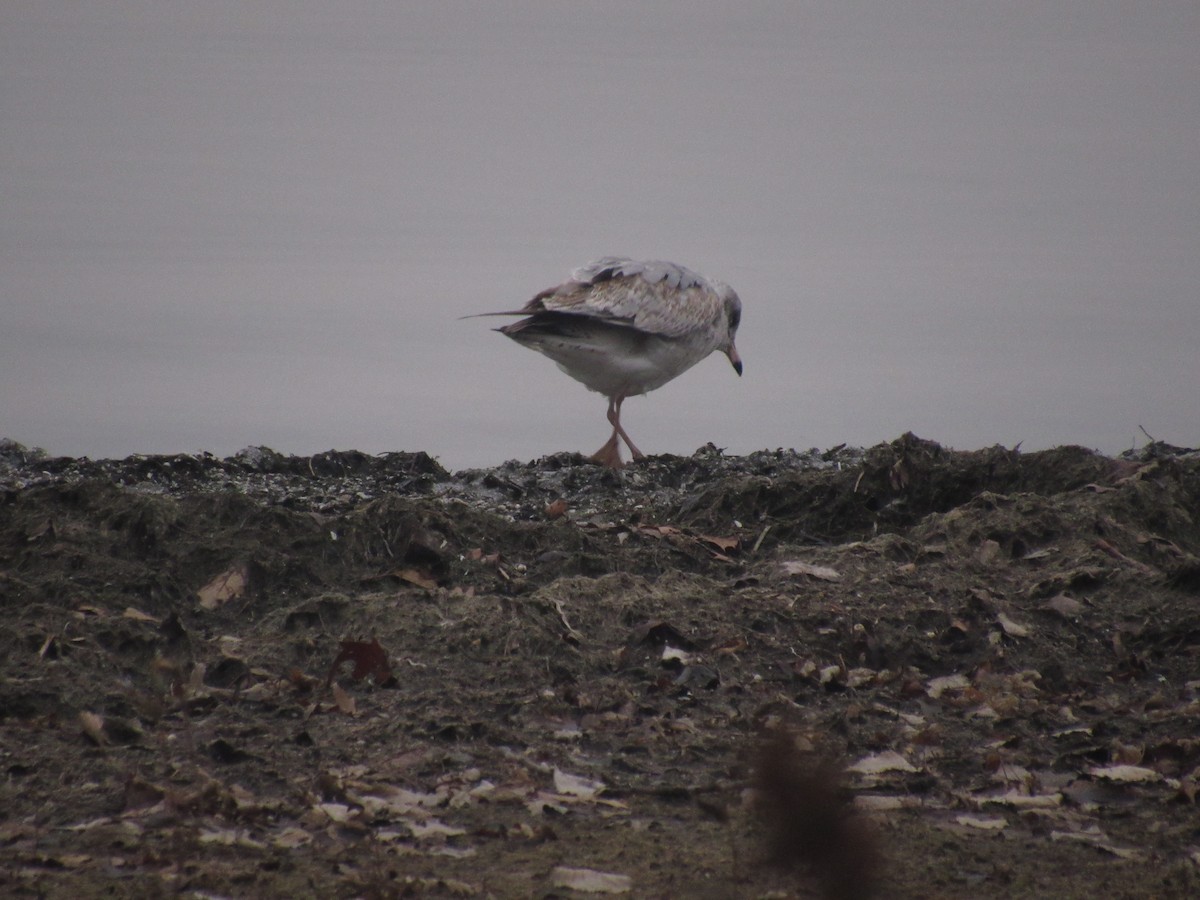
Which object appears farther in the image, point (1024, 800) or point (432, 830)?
point (1024, 800)

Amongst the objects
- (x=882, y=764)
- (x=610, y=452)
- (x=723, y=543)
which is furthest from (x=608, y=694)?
(x=610, y=452)

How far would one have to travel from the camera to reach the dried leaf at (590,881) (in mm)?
3344

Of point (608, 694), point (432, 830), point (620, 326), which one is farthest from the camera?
point (620, 326)

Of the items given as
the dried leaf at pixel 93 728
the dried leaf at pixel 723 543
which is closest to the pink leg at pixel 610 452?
the dried leaf at pixel 723 543

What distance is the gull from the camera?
409 inches

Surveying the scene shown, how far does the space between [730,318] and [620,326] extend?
2362mm

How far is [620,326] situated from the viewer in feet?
34.9

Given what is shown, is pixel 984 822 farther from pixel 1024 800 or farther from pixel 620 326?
pixel 620 326

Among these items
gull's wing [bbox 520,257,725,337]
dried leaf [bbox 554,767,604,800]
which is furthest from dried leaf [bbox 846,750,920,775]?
gull's wing [bbox 520,257,725,337]

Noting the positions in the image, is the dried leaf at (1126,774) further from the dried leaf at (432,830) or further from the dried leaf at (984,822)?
the dried leaf at (432,830)

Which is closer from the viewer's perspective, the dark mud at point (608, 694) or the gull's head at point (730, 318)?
the dark mud at point (608, 694)

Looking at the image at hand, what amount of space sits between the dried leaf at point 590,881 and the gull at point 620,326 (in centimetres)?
659

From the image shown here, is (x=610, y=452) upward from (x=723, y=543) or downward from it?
upward

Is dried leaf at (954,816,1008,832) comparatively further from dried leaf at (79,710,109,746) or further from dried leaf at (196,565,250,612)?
dried leaf at (196,565,250,612)
